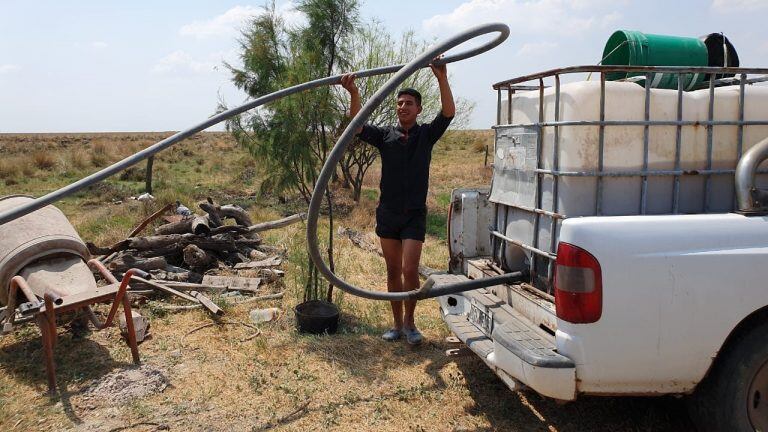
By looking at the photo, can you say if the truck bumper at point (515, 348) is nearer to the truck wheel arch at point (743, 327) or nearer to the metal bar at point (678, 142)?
the truck wheel arch at point (743, 327)

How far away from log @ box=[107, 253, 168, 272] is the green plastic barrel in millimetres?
5520

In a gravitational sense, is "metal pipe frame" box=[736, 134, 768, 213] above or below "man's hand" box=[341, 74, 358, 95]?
below

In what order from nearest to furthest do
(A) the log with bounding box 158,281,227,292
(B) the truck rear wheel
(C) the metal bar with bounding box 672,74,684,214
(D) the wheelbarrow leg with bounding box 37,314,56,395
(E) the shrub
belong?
1. (B) the truck rear wheel
2. (C) the metal bar with bounding box 672,74,684,214
3. (D) the wheelbarrow leg with bounding box 37,314,56,395
4. (A) the log with bounding box 158,281,227,292
5. (E) the shrub

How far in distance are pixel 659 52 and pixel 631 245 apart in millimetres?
1994

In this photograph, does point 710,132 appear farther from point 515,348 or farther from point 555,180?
point 515,348

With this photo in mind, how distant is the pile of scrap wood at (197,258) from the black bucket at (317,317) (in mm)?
980

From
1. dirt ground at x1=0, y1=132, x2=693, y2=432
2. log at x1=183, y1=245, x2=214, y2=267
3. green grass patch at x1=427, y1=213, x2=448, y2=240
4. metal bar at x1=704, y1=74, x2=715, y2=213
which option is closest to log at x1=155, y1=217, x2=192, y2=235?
log at x1=183, y1=245, x2=214, y2=267

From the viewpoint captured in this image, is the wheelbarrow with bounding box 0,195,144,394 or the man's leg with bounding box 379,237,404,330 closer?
the wheelbarrow with bounding box 0,195,144,394

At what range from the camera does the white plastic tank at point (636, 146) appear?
124 inches

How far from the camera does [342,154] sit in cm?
333

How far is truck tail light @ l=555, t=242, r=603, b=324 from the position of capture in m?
2.67

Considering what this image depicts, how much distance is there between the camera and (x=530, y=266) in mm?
3695

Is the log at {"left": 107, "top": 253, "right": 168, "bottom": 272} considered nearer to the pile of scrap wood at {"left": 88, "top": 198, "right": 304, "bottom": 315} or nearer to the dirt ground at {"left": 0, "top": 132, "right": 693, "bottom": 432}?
the pile of scrap wood at {"left": 88, "top": 198, "right": 304, "bottom": 315}

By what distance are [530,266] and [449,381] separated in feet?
3.78
